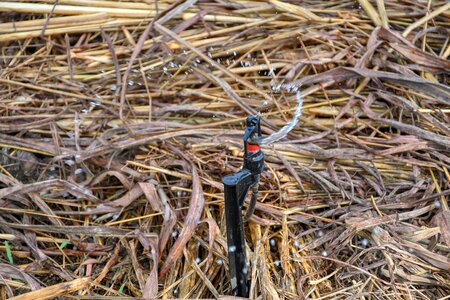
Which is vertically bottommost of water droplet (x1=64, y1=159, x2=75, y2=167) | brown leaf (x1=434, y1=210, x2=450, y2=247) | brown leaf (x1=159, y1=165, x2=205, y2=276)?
brown leaf (x1=434, y1=210, x2=450, y2=247)

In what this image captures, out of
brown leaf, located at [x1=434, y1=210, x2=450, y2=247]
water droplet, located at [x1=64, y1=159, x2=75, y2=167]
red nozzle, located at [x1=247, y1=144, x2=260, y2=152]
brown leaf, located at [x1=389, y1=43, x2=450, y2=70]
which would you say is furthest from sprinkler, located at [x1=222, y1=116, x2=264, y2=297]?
brown leaf, located at [x1=389, y1=43, x2=450, y2=70]

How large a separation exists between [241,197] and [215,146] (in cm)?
47

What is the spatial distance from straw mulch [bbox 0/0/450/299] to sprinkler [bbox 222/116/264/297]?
2.1 inches

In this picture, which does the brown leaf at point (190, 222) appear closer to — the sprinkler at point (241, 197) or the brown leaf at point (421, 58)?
the sprinkler at point (241, 197)

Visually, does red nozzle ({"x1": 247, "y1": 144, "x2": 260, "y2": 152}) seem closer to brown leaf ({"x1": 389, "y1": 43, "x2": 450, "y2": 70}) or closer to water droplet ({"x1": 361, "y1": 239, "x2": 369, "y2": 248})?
water droplet ({"x1": 361, "y1": 239, "x2": 369, "y2": 248})

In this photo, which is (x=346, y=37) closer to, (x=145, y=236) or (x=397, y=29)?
(x=397, y=29)

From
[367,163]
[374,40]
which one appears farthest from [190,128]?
[374,40]

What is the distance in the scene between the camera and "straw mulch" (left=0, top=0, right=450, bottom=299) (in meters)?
1.71

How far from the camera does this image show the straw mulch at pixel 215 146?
1.71 meters

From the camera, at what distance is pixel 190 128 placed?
2.09 metres

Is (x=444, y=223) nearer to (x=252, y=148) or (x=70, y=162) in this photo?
(x=252, y=148)

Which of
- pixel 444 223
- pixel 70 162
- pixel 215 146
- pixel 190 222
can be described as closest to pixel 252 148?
pixel 190 222

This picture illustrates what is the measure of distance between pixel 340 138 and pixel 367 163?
0.46ft

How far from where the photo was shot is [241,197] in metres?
1.56
